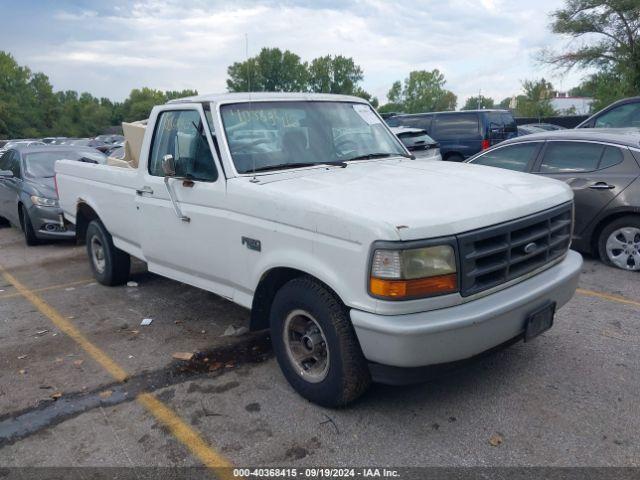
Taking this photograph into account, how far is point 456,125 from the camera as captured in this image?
1424cm

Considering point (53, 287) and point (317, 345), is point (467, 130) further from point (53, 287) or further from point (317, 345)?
point (317, 345)

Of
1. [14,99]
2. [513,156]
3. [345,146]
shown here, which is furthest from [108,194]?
[14,99]

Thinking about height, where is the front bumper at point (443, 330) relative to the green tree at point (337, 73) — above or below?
below

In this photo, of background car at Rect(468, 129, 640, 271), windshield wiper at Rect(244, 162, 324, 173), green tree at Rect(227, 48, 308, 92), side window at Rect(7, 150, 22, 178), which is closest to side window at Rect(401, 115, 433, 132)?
green tree at Rect(227, 48, 308, 92)

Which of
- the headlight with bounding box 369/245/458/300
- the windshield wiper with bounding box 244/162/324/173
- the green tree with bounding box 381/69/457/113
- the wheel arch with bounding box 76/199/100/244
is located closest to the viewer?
the headlight with bounding box 369/245/458/300

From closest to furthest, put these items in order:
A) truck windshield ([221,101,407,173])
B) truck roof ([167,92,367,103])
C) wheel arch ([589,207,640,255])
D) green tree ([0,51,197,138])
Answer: truck windshield ([221,101,407,173]) < truck roof ([167,92,367,103]) < wheel arch ([589,207,640,255]) < green tree ([0,51,197,138])

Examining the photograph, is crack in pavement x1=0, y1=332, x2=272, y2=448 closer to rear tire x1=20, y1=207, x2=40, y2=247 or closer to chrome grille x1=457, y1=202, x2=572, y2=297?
chrome grille x1=457, y1=202, x2=572, y2=297

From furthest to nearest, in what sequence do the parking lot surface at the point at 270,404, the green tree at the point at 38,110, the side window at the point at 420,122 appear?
the green tree at the point at 38,110 < the side window at the point at 420,122 < the parking lot surface at the point at 270,404

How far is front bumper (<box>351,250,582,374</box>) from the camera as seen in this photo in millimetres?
2865

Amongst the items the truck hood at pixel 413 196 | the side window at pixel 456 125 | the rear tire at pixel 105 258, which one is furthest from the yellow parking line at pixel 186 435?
the side window at pixel 456 125

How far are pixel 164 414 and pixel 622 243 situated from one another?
5.34 metres

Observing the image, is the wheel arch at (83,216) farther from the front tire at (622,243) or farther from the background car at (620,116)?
the background car at (620,116)

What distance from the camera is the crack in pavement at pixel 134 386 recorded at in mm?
3525

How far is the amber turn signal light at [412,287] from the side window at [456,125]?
11.7 m
